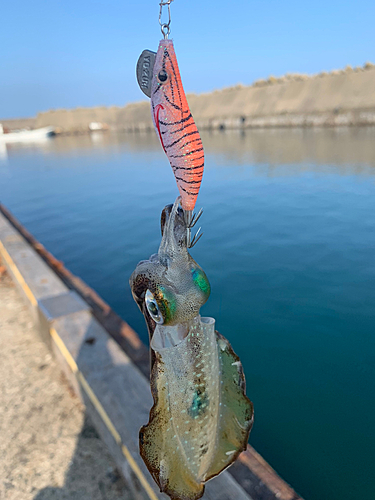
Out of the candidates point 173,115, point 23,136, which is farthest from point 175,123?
point 23,136

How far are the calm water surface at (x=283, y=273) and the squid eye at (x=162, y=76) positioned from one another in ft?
14.5

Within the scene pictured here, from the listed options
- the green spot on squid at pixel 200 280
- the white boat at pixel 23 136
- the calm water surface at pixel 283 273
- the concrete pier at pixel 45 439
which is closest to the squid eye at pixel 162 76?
the green spot on squid at pixel 200 280

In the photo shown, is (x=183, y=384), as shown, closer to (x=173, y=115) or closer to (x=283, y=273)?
(x=173, y=115)

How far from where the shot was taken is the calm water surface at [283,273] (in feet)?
14.7

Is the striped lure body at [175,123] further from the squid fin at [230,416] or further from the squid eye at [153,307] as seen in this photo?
the squid fin at [230,416]

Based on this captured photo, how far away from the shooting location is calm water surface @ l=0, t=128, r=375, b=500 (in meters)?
4.49

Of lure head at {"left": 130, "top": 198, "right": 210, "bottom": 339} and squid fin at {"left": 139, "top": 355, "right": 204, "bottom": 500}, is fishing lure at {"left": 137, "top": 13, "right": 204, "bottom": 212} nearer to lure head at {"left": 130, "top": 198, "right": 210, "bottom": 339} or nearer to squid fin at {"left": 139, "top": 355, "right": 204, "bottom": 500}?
lure head at {"left": 130, "top": 198, "right": 210, "bottom": 339}

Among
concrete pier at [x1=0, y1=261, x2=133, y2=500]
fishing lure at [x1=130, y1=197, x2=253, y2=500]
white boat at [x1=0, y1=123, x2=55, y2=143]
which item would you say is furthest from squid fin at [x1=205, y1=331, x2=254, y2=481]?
white boat at [x1=0, y1=123, x2=55, y2=143]

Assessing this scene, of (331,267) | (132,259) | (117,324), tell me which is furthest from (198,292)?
(132,259)

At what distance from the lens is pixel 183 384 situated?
1.85 metres

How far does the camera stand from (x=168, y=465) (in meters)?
1.90

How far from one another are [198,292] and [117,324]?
4129 mm

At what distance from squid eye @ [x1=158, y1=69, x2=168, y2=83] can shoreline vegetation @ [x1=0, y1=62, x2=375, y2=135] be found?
44.7 metres

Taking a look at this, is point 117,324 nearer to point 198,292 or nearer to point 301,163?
point 198,292
